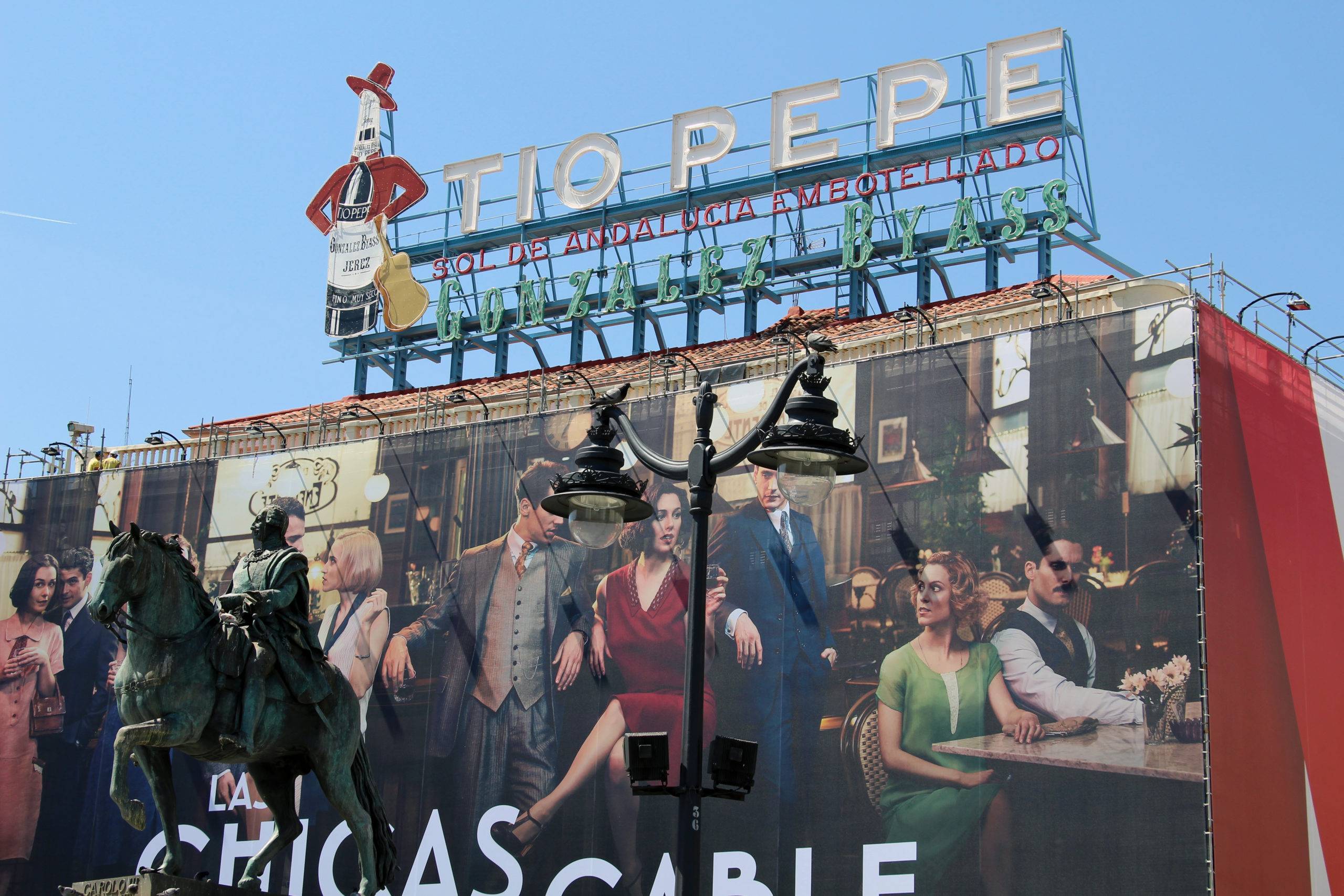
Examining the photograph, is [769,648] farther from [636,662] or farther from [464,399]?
[464,399]

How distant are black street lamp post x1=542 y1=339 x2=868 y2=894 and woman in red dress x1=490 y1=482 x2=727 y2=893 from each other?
1922 cm

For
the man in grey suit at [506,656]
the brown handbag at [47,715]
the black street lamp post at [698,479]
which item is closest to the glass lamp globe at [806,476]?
the black street lamp post at [698,479]

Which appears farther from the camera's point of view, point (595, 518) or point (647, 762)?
point (595, 518)

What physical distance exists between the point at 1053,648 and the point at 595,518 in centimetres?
1733

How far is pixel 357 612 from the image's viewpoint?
41.5m

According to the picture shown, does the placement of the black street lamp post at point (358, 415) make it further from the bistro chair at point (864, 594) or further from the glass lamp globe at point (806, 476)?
the glass lamp globe at point (806, 476)

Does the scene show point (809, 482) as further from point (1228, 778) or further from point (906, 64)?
point (906, 64)

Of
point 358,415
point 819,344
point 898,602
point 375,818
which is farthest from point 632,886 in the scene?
point 819,344

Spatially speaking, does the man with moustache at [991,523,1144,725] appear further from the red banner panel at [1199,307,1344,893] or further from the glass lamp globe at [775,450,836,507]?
the glass lamp globe at [775,450,836,507]

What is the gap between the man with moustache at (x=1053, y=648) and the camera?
31.9 m

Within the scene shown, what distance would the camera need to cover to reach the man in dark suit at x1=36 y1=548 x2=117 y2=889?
43.2 m

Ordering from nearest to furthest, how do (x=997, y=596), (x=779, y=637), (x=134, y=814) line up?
(x=134, y=814) < (x=997, y=596) < (x=779, y=637)

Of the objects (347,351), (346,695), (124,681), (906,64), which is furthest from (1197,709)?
(347,351)

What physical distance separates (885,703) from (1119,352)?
7725 millimetres
